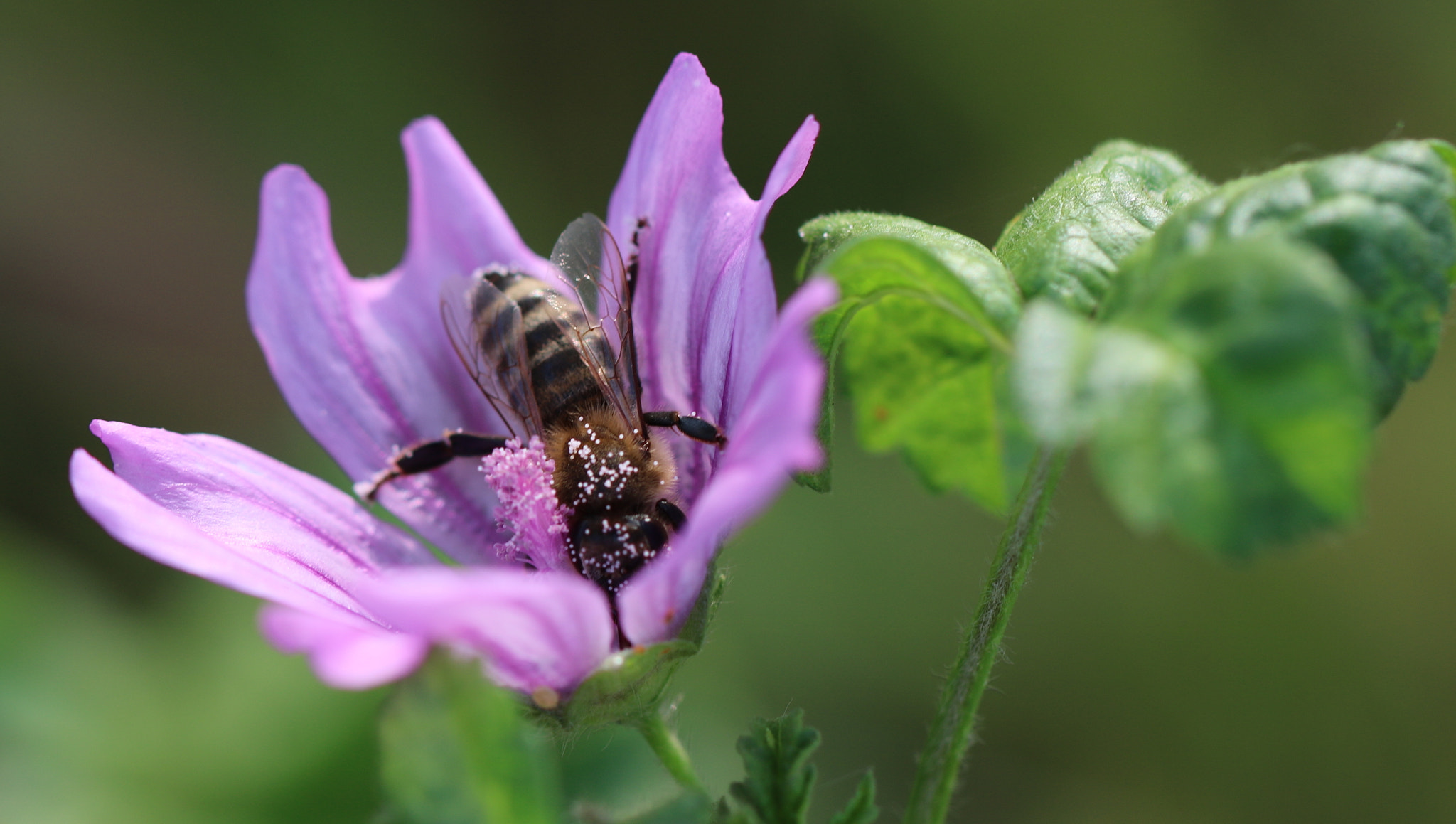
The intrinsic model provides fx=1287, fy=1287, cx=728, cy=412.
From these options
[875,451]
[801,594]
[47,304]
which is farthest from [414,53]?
[875,451]

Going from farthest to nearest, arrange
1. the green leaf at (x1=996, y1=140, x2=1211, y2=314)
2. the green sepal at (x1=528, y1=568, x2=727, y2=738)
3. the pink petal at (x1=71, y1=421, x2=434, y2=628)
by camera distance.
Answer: the green sepal at (x1=528, y1=568, x2=727, y2=738), the green leaf at (x1=996, y1=140, x2=1211, y2=314), the pink petal at (x1=71, y1=421, x2=434, y2=628)

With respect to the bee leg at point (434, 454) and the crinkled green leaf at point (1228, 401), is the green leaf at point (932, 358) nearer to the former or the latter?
the crinkled green leaf at point (1228, 401)

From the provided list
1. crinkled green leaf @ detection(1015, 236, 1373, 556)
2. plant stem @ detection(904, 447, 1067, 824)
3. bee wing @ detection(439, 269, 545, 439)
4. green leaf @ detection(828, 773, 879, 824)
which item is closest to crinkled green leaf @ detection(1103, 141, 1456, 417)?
crinkled green leaf @ detection(1015, 236, 1373, 556)

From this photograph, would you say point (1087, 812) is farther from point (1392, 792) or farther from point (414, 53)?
point (414, 53)

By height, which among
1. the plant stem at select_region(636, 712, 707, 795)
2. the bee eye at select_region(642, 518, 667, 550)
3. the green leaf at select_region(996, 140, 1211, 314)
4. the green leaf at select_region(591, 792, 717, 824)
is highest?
the green leaf at select_region(996, 140, 1211, 314)

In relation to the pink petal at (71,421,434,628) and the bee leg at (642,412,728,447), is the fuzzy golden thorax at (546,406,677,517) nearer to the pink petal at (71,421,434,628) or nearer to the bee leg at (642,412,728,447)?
the bee leg at (642,412,728,447)

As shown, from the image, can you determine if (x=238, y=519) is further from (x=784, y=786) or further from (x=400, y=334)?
(x=784, y=786)
